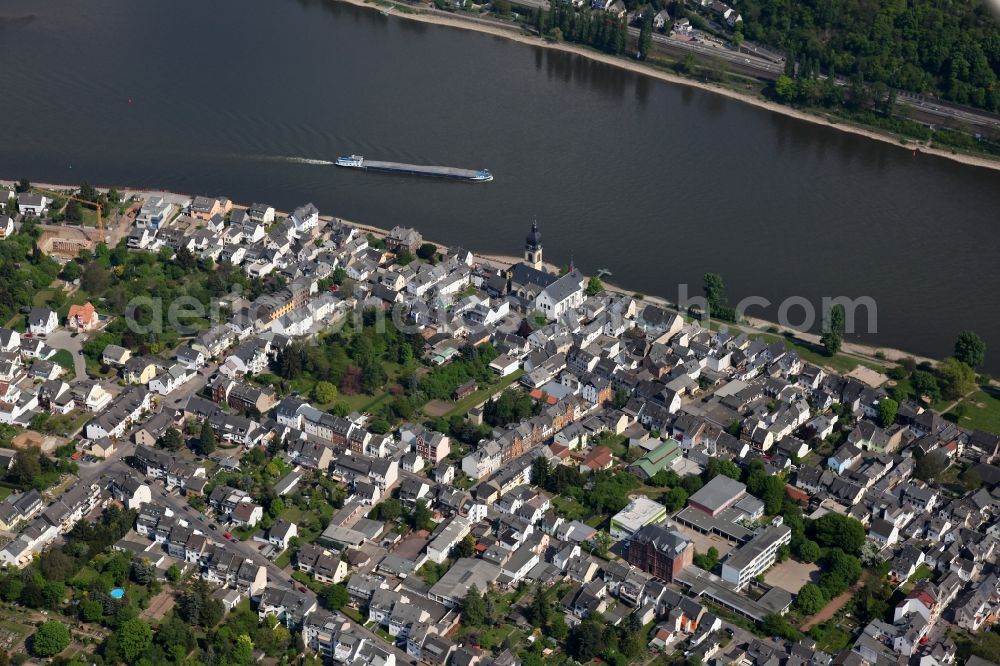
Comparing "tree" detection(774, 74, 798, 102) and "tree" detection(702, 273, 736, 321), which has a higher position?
"tree" detection(774, 74, 798, 102)

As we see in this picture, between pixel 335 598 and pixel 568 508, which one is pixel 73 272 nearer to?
pixel 335 598

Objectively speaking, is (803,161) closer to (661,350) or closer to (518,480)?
(661,350)

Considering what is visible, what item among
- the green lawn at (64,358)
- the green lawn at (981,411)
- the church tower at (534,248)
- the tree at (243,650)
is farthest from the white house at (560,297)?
the tree at (243,650)

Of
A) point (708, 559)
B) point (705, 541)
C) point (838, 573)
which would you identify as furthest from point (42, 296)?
point (838, 573)

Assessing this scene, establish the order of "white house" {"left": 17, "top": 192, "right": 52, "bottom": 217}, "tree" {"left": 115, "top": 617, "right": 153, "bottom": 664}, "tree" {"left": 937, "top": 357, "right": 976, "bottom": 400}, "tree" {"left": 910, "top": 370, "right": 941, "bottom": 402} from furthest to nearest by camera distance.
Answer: "white house" {"left": 17, "top": 192, "right": 52, "bottom": 217}, "tree" {"left": 937, "top": 357, "right": 976, "bottom": 400}, "tree" {"left": 910, "top": 370, "right": 941, "bottom": 402}, "tree" {"left": 115, "top": 617, "right": 153, "bottom": 664}

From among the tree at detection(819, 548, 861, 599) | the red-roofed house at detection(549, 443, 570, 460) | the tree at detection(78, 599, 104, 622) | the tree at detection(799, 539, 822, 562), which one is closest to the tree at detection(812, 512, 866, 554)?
the tree at detection(819, 548, 861, 599)

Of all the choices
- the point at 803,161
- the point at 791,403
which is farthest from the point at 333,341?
the point at 803,161

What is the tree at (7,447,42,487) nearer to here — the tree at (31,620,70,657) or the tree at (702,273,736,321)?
the tree at (31,620,70,657)
